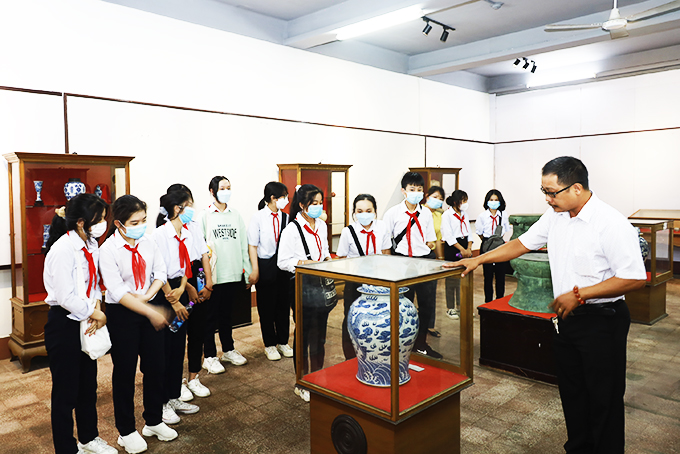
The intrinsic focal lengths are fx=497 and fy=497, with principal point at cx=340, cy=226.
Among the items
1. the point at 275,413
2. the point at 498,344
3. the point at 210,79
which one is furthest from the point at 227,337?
the point at 210,79

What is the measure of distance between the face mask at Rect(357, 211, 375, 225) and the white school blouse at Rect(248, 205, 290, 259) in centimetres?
94

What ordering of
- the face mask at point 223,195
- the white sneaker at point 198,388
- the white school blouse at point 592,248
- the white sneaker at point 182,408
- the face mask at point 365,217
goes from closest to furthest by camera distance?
the white school blouse at point 592,248
the white sneaker at point 182,408
the white sneaker at point 198,388
the face mask at point 365,217
the face mask at point 223,195

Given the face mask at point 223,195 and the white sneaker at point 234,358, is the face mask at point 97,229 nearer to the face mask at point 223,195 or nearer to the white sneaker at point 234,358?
the face mask at point 223,195

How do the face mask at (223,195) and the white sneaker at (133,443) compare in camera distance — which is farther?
the face mask at (223,195)

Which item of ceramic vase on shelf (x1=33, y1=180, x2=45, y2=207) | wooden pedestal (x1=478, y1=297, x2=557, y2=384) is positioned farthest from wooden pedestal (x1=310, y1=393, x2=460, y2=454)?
ceramic vase on shelf (x1=33, y1=180, x2=45, y2=207)

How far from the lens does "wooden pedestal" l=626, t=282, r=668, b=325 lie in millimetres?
5906

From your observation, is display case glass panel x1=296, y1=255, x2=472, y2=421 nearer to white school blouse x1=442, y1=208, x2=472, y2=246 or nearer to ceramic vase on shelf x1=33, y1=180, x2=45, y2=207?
ceramic vase on shelf x1=33, y1=180, x2=45, y2=207

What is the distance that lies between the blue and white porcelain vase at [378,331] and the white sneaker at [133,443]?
4.97ft

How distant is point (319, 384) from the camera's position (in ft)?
8.55

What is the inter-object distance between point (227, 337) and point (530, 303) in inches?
109

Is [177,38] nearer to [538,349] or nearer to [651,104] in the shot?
[538,349]

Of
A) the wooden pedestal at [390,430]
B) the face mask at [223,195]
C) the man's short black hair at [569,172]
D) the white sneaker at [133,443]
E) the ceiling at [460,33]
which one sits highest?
the ceiling at [460,33]

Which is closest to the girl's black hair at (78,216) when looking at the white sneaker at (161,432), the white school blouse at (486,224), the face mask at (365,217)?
the white sneaker at (161,432)

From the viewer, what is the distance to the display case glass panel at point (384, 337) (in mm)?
2301
